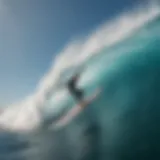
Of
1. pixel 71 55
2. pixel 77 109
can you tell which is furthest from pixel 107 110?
pixel 71 55

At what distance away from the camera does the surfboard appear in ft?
5.57

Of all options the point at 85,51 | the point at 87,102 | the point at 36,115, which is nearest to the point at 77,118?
the point at 87,102

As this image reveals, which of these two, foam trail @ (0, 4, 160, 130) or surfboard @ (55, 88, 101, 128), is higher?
foam trail @ (0, 4, 160, 130)

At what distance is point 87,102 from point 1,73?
0.43 metres

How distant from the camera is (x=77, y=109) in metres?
1.70

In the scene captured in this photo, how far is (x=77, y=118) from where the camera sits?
170 centimetres

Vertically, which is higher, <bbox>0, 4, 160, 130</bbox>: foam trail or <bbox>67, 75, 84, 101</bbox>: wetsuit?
<bbox>0, 4, 160, 130</bbox>: foam trail

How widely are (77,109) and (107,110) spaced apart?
134 mm

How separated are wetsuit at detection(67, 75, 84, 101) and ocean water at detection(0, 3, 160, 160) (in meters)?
0.03

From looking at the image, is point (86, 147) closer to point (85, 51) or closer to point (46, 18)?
point (85, 51)

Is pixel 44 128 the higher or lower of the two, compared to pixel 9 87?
lower

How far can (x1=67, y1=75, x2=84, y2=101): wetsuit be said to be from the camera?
1703 millimetres

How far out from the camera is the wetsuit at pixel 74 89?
170cm

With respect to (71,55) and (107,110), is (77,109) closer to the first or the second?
(107,110)
